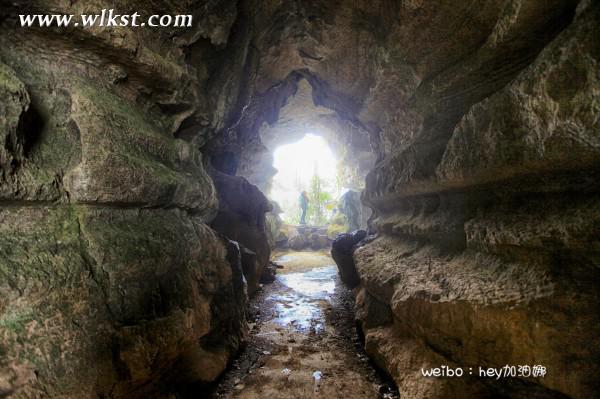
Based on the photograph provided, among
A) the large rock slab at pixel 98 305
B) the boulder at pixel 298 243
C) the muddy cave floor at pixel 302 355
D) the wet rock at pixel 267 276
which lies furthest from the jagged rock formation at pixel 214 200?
the boulder at pixel 298 243

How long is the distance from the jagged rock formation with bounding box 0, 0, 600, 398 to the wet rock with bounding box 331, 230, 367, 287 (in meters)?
3.23

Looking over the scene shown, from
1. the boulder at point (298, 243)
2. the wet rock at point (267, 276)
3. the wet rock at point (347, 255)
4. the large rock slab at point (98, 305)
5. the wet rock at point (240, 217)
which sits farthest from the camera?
the boulder at point (298, 243)

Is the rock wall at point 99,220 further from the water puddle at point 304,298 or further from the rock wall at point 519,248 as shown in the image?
the rock wall at point 519,248

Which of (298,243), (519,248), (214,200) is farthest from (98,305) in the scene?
(298,243)

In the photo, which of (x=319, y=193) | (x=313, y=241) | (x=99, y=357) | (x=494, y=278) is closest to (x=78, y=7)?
(x=99, y=357)

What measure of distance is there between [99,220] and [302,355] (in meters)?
3.87

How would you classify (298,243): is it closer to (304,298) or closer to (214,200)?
(304,298)

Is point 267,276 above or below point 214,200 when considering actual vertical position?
below

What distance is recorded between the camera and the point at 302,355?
4.54m

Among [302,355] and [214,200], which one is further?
[214,200]

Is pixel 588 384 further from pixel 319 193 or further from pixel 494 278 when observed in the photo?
pixel 319 193

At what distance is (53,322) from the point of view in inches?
86.7

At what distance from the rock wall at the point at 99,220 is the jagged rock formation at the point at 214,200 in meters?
0.02

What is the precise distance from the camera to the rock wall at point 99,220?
7.19ft
